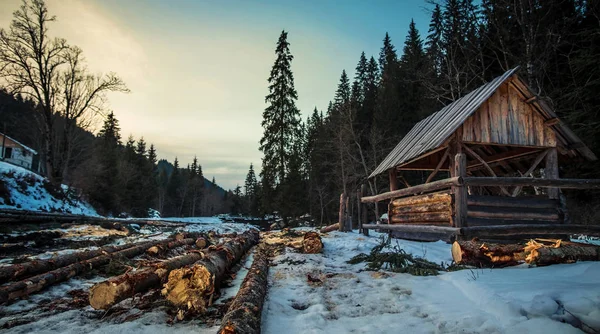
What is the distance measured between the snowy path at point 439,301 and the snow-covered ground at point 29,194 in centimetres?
2031

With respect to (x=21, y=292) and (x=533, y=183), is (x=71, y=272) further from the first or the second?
(x=533, y=183)

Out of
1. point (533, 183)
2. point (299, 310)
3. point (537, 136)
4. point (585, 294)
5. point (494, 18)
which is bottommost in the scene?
point (299, 310)

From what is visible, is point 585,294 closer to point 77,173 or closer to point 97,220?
point 97,220

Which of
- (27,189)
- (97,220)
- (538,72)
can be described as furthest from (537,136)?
(27,189)

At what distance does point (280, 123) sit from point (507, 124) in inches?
1003

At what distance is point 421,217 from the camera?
9383mm

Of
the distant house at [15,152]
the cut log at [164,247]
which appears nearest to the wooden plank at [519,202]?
the cut log at [164,247]

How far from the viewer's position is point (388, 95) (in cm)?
3594

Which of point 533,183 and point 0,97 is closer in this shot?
point 533,183

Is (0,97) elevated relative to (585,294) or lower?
elevated

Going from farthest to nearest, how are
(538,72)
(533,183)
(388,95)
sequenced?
(388,95), (538,72), (533,183)

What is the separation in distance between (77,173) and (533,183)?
162ft

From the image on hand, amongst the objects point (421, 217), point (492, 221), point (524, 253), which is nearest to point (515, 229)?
point (492, 221)

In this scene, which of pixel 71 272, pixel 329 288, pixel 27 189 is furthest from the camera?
pixel 27 189
